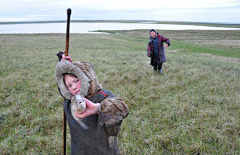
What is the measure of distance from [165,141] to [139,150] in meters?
0.54

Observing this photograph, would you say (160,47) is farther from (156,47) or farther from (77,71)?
(77,71)

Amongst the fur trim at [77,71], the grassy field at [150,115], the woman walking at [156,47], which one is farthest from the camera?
the woman walking at [156,47]

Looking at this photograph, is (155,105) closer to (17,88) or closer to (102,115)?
(102,115)

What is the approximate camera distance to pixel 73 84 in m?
1.42

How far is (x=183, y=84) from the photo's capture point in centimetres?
602

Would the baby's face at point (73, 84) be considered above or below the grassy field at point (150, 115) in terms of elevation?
above

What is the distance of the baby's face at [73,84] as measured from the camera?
4.67 feet

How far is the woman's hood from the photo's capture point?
4.56 ft

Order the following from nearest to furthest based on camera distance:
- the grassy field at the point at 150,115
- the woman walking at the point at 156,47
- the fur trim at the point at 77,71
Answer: the fur trim at the point at 77,71 < the grassy field at the point at 150,115 < the woman walking at the point at 156,47

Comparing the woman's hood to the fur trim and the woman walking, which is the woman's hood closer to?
the fur trim

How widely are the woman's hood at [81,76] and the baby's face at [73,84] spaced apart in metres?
0.06

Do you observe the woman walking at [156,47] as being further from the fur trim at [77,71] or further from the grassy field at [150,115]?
the fur trim at [77,71]

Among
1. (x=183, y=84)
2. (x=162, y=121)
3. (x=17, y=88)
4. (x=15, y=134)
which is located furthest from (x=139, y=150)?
(x=17, y=88)

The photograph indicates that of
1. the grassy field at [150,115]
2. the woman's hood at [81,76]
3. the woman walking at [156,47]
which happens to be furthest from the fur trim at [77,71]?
the woman walking at [156,47]
